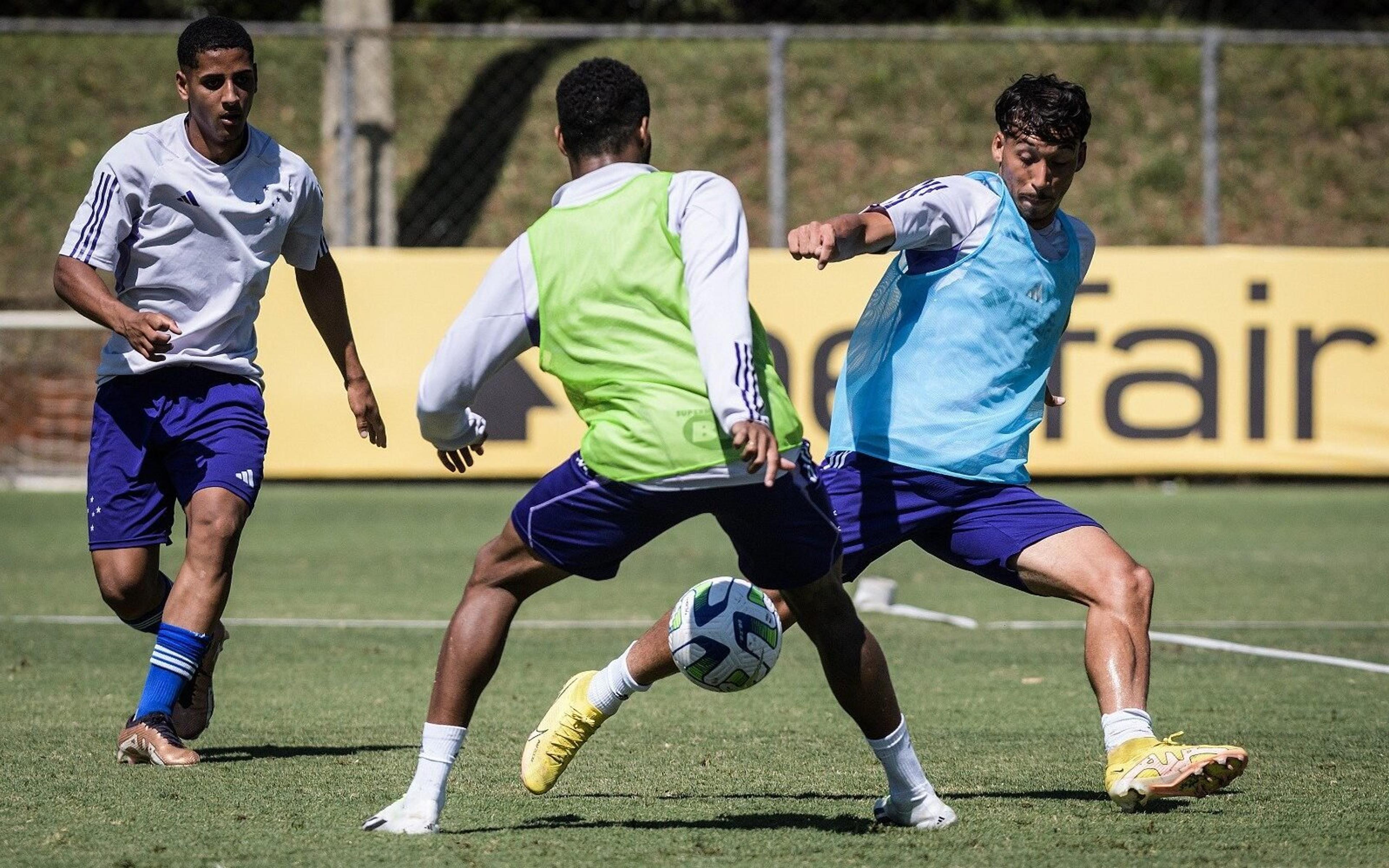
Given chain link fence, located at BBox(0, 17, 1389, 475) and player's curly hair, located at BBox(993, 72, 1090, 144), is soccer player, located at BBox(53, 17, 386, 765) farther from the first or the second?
chain link fence, located at BBox(0, 17, 1389, 475)

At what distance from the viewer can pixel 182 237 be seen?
18.2 feet

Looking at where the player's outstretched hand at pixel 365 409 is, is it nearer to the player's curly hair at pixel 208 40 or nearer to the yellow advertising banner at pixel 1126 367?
the player's curly hair at pixel 208 40

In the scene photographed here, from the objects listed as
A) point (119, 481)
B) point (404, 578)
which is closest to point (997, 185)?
point (119, 481)

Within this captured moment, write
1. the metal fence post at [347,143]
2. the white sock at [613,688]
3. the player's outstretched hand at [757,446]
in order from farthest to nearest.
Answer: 1. the metal fence post at [347,143]
2. the white sock at [613,688]
3. the player's outstretched hand at [757,446]

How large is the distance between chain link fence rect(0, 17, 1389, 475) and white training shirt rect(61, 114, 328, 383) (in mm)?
14588

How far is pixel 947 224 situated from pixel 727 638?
4.30 feet

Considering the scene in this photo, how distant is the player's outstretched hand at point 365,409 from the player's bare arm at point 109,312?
661 millimetres

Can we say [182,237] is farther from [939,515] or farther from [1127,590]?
[1127,590]

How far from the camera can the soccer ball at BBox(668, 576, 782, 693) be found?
4523 mm

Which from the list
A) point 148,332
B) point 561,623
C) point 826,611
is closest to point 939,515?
point 826,611

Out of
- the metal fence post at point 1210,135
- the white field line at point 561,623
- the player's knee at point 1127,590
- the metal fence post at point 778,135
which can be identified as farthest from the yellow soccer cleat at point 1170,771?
the metal fence post at point 1210,135

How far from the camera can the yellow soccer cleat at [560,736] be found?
474cm

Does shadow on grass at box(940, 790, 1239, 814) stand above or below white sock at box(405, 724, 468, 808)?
below

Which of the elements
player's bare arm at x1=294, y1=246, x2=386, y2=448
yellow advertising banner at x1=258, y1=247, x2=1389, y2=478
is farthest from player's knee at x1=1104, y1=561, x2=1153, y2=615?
yellow advertising banner at x1=258, y1=247, x2=1389, y2=478
